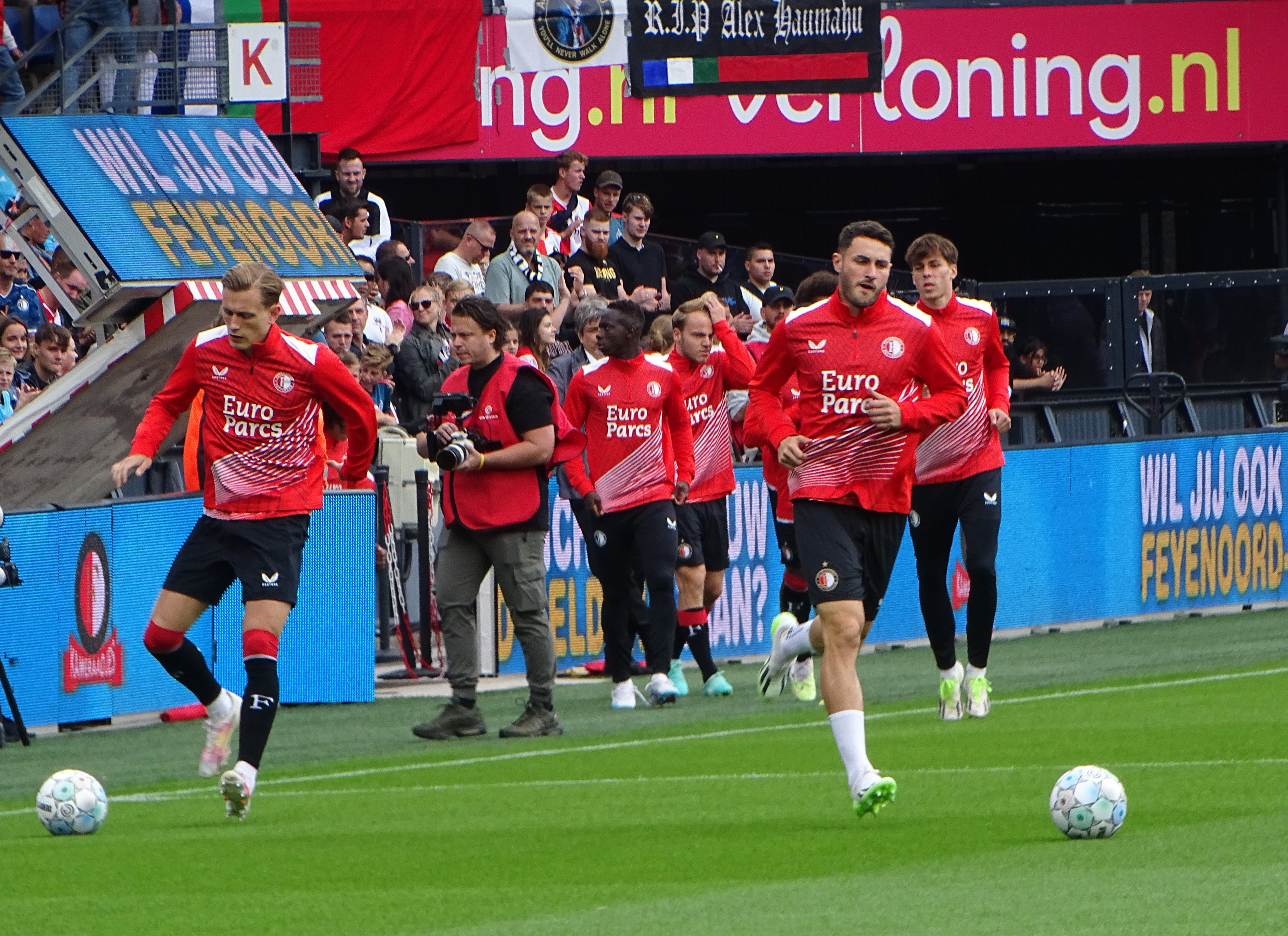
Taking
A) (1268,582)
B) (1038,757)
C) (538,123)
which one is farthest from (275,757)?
(538,123)

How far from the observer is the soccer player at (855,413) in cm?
866

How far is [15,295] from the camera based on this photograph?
17312 millimetres

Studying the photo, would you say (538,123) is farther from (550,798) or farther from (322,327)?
(550,798)

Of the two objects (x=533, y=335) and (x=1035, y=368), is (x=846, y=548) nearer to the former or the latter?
(x=533, y=335)

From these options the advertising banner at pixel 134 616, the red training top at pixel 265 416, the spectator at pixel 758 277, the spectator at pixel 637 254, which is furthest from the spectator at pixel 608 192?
the red training top at pixel 265 416

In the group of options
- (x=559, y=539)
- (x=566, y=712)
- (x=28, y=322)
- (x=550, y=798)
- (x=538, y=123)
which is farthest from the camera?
(x=538, y=123)

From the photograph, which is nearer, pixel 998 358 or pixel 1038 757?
pixel 1038 757

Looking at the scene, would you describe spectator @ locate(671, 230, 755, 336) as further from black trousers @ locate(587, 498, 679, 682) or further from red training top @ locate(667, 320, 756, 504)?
black trousers @ locate(587, 498, 679, 682)

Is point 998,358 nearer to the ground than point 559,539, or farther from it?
farther from it

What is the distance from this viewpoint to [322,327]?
16.3m

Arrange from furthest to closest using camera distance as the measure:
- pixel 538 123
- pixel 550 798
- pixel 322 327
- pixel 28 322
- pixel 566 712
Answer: pixel 538 123
pixel 28 322
pixel 322 327
pixel 566 712
pixel 550 798

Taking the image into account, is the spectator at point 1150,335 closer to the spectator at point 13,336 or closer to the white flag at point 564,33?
the white flag at point 564,33

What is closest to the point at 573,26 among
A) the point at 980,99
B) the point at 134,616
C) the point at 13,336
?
the point at 980,99

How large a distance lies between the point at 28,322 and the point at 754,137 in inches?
403
